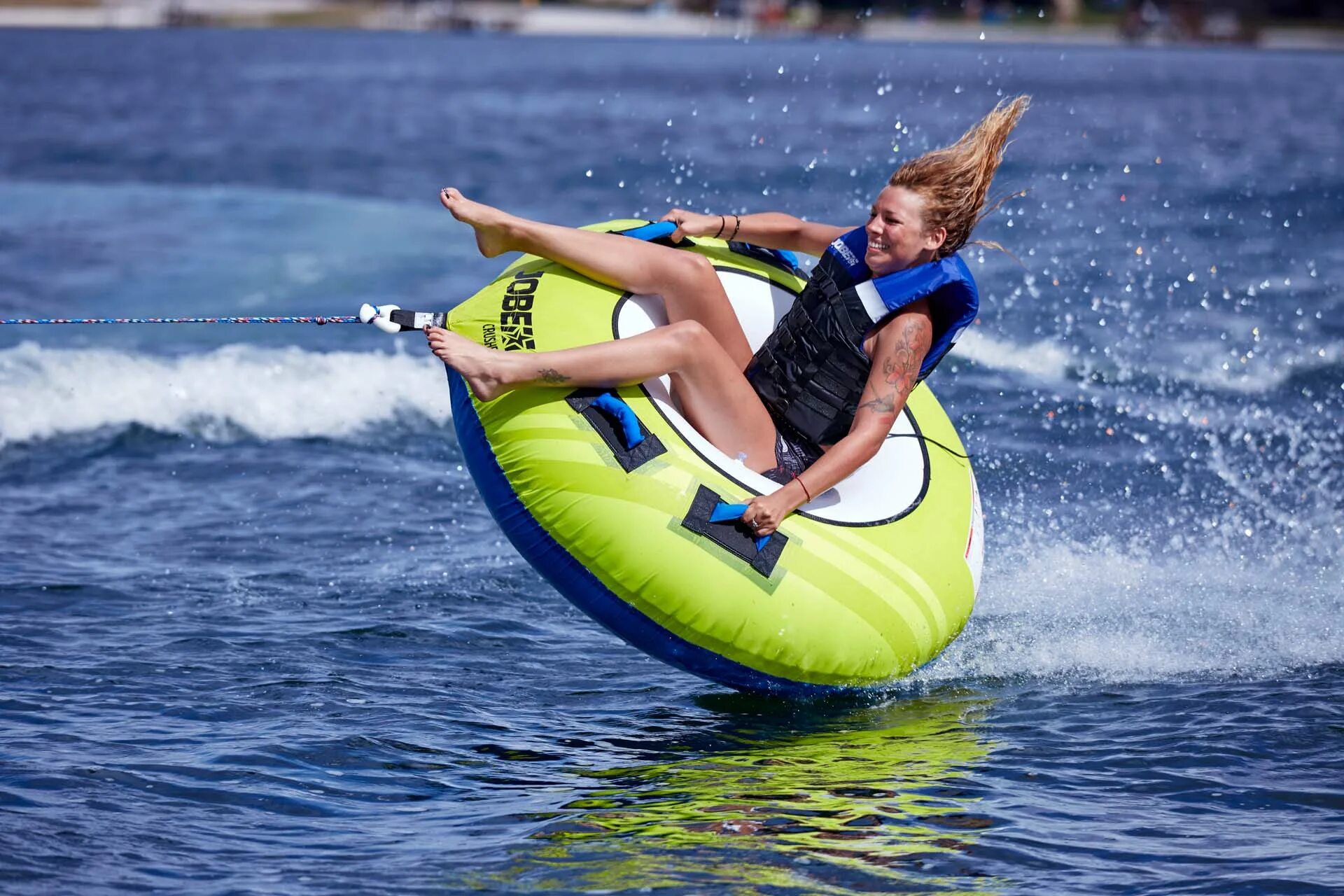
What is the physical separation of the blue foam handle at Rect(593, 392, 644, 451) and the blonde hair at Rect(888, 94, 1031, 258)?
3.35 feet

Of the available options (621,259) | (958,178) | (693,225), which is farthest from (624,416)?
(958,178)

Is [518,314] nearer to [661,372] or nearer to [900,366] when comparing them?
[661,372]

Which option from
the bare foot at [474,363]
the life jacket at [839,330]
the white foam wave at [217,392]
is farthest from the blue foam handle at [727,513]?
the white foam wave at [217,392]

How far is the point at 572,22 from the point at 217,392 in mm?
80717

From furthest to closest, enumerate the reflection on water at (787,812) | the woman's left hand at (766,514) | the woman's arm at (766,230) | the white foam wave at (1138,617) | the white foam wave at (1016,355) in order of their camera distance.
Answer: the white foam wave at (1016,355) → the white foam wave at (1138,617) → the woman's arm at (766,230) → the woman's left hand at (766,514) → the reflection on water at (787,812)

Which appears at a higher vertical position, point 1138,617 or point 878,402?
point 878,402

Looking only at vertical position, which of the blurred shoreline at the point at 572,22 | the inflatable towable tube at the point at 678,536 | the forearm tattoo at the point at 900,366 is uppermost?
the blurred shoreline at the point at 572,22

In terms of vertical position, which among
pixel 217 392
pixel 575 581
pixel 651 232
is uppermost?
pixel 651 232

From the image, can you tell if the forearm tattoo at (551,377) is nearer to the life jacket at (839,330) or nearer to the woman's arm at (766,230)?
the life jacket at (839,330)

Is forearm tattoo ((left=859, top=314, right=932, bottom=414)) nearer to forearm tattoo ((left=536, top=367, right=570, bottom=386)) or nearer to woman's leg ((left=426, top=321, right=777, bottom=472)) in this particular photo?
woman's leg ((left=426, top=321, right=777, bottom=472))

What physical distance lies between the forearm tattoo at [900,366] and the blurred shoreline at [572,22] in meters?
62.3

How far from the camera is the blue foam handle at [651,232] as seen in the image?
4.88m

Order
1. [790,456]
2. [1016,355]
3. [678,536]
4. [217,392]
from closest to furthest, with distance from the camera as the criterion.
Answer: [678,536], [790,456], [217,392], [1016,355]

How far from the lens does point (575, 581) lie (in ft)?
14.6
